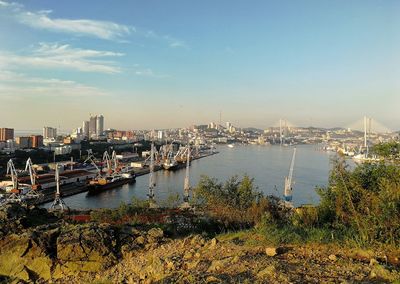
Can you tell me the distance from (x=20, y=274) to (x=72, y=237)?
1.44ft

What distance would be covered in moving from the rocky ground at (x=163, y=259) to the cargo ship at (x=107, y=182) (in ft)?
36.5

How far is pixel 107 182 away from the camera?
15289 millimetres

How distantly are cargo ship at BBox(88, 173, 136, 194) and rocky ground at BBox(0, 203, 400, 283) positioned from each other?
11.1 meters

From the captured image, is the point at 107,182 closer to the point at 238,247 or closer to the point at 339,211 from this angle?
the point at 339,211

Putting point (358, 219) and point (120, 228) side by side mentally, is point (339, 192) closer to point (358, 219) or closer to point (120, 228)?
point (358, 219)

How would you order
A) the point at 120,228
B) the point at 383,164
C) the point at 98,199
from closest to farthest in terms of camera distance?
the point at 120,228
the point at 383,164
the point at 98,199

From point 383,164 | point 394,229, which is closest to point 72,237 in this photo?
point 394,229

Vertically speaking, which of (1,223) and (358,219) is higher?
(358,219)

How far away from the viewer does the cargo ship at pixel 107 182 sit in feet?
46.9

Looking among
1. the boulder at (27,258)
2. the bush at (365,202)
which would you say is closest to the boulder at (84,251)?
the boulder at (27,258)

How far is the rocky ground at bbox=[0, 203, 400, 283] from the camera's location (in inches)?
72.9

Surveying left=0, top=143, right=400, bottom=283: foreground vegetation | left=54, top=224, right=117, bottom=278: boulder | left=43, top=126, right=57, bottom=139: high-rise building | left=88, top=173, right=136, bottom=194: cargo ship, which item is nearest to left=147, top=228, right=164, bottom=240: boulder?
left=0, top=143, right=400, bottom=283: foreground vegetation

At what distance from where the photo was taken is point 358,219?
8.74 ft

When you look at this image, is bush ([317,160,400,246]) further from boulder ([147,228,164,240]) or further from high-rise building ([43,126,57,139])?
high-rise building ([43,126,57,139])
